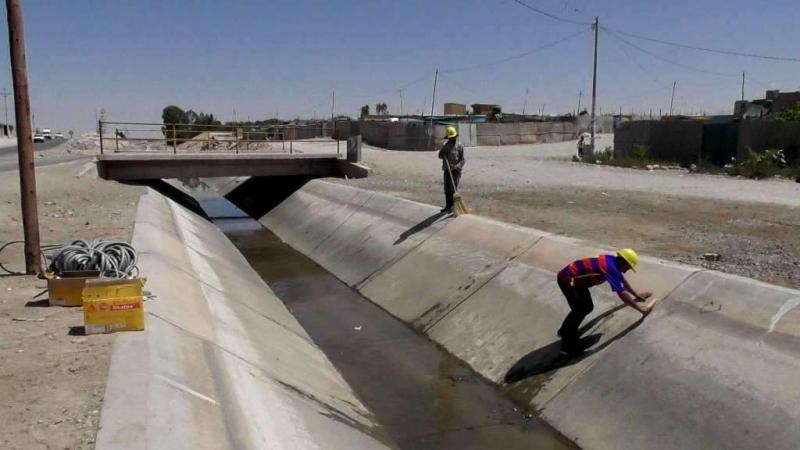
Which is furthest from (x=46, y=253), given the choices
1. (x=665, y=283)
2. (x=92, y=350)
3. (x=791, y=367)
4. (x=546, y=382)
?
(x=791, y=367)

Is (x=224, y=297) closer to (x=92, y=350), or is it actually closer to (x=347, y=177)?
(x=92, y=350)

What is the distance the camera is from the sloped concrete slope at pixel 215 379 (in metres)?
4.93

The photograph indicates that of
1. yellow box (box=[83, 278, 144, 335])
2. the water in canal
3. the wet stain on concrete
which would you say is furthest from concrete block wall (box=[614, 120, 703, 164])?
yellow box (box=[83, 278, 144, 335])

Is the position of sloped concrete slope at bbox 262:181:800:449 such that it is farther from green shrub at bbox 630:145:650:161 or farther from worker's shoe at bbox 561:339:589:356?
green shrub at bbox 630:145:650:161

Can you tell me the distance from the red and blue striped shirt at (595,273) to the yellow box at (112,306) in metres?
4.92

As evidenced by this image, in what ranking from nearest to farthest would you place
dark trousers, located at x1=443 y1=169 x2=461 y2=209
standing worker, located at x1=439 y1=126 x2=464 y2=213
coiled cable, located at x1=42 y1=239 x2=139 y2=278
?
coiled cable, located at x1=42 y1=239 x2=139 y2=278
standing worker, located at x1=439 y1=126 x2=464 y2=213
dark trousers, located at x1=443 y1=169 x2=461 y2=209

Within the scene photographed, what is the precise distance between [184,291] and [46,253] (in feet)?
8.57

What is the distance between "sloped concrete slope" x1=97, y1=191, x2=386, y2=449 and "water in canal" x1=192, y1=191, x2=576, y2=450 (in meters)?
0.44

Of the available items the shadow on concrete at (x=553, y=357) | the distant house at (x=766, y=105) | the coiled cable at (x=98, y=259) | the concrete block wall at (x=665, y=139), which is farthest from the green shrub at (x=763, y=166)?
the coiled cable at (x=98, y=259)

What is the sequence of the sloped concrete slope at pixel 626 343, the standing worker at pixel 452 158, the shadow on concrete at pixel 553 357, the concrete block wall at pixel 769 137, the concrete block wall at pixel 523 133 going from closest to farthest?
the sloped concrete slope at pixel 626 343, the shadow on concrete at pixel 553 357, the standing worker at pixel 452 158, the concrete block wall at pixel 769 137, the concrete block wall at pixel 523 133

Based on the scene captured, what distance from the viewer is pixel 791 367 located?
6.30 meters


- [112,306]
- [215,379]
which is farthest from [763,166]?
[112,306]

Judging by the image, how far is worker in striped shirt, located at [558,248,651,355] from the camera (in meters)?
7.64

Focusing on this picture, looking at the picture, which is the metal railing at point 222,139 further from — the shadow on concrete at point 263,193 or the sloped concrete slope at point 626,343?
the sloped concrete slope at point 626,343
